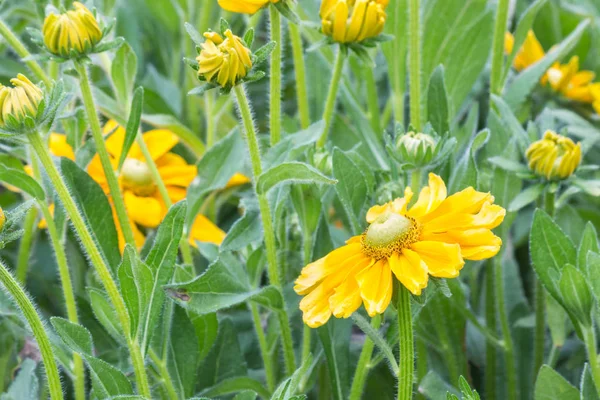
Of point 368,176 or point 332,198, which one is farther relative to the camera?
point 332,198

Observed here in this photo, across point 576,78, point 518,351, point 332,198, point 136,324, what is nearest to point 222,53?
point 136,324

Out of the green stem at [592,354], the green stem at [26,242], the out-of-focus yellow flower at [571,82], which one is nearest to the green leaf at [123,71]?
the green stem at [26,242]

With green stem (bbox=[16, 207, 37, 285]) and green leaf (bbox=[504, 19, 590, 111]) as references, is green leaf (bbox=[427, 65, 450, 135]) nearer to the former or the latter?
green leaf (bbox=[504, 19, 590, 111])

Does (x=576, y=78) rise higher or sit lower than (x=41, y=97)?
lower

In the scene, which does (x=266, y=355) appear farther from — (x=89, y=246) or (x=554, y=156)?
(x=554, y=156)

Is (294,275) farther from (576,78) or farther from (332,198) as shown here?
(576,78)

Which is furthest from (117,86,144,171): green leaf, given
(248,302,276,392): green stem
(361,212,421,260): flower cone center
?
(361,212,421,260): flower cone center
